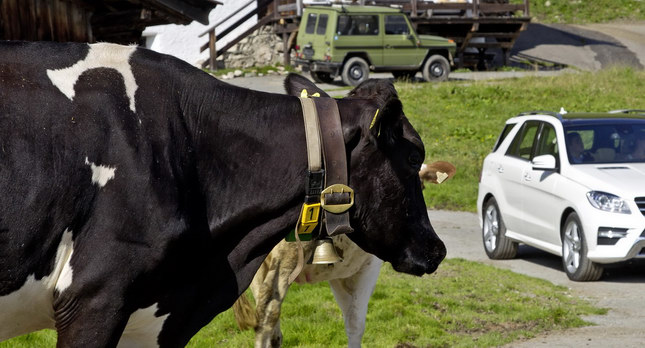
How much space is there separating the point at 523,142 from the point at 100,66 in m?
10.3

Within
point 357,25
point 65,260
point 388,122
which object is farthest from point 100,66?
point 357,25

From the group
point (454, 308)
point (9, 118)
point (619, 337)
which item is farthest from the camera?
point (454, 308)

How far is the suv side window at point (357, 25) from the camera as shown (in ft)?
104

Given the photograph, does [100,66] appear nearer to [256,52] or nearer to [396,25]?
[396,25]

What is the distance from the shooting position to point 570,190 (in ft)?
37.7

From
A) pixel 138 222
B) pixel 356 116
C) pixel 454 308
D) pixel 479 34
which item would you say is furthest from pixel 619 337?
pixel 479 34

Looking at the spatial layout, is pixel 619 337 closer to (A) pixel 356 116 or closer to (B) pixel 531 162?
(B) pixel 531 162

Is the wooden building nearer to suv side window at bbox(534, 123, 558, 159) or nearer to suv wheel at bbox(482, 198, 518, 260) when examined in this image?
suv side window at bbox(534, 123, 558, 159)

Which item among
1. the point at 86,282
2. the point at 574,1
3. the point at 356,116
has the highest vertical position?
the point at 356,116

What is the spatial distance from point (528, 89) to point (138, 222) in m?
24.6

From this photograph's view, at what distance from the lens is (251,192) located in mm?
3885

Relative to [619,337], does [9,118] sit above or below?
above

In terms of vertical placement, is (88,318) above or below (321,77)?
above

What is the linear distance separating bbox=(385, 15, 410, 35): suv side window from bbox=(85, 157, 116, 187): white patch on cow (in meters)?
29.8
